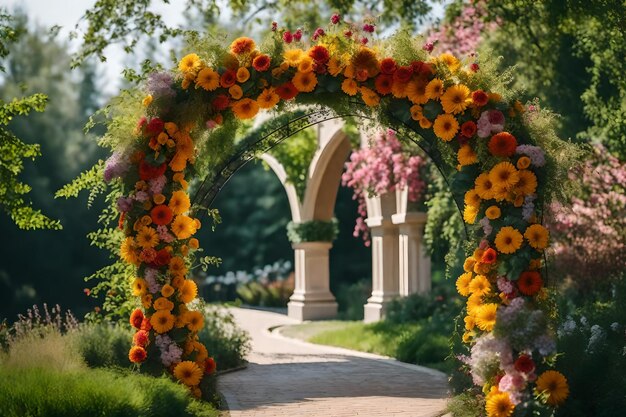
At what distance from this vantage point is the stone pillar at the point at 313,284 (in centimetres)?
1891

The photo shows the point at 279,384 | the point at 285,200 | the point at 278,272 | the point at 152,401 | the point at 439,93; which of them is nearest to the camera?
the point at 152,401

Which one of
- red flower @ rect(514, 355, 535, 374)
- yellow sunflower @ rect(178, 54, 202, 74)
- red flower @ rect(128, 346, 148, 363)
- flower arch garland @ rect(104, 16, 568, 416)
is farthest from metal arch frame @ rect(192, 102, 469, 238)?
red flower @ rect(514, 355, 535, 374)

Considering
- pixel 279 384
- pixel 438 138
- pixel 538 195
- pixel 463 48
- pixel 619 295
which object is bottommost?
pixel 279 384

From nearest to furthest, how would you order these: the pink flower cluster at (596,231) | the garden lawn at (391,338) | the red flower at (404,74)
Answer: the red flower at (404,74) < the garden lawn at (391,338) < the pink flower cluster at (596,231)

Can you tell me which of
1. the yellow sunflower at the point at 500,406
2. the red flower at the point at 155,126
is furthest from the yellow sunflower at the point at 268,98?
the yellow sunflower at the point at 500,406

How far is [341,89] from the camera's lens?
7824 mm

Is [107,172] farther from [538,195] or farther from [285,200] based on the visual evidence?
[285,200]

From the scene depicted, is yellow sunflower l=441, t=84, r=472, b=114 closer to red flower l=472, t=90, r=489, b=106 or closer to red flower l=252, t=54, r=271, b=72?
red flower l=472, t=90, r=489, b=106

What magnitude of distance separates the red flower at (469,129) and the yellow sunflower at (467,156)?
0.32 feet

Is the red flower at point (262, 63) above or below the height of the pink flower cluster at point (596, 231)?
above

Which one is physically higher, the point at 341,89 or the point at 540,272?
the point at 341,89

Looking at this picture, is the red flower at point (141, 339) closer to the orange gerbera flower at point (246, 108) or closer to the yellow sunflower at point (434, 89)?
the orange gerbera flower at point (246, 108)

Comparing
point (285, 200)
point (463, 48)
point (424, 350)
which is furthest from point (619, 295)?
point (285, 200)

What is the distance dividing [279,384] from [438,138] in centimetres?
359
